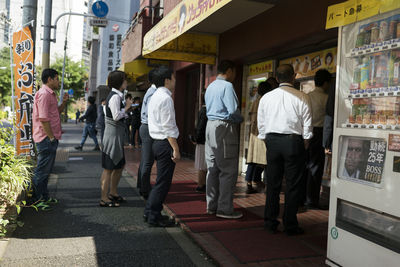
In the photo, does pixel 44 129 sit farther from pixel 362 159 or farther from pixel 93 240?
pixel 362 159

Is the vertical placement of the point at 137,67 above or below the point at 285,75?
above

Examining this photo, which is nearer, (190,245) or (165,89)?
(190,245)

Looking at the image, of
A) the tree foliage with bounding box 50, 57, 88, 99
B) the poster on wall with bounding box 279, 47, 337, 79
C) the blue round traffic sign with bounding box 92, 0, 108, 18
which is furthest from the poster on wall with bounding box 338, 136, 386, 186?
the tree foliage with bounding box 50, 57, 88, 99

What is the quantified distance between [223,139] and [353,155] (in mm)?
1733

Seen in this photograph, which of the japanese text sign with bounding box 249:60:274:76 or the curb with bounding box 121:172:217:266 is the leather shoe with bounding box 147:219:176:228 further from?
the japanese text sign with bounding box 249:60:274:76

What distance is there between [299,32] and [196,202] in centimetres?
297

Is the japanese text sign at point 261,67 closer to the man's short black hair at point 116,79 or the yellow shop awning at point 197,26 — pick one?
the yellow shop awning at point 197,26

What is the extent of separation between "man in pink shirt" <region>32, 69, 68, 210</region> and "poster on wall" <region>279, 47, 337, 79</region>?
154 inches

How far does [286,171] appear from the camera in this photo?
3.85 meters

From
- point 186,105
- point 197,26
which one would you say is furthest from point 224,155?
point 186,105

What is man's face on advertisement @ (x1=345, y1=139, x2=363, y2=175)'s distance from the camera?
2934 millimetres

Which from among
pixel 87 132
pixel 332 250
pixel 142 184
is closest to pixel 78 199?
pixel 142 184

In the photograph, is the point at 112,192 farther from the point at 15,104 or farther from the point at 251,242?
the point at 251,242

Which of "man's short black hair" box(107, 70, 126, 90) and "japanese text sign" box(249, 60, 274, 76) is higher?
"japanese text sign" box(249, 60, 274, 76)
